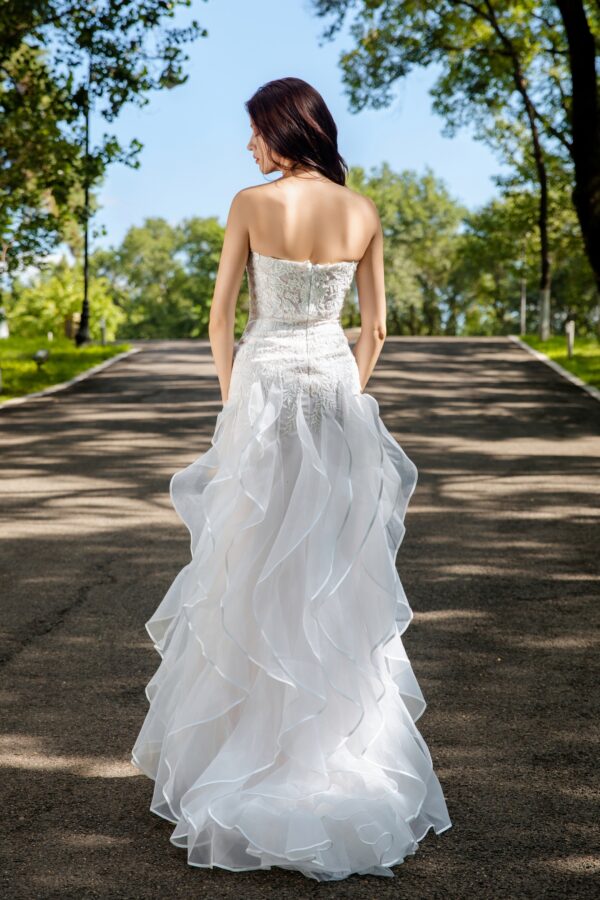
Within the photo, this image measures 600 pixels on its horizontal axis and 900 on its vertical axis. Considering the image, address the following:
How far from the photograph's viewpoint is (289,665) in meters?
3.71

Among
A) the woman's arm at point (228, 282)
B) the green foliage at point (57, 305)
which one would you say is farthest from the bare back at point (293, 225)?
the green foliage at point (57, 305)

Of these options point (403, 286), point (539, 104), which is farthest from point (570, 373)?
point (403, 286)

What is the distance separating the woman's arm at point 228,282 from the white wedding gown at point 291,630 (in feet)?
0.24

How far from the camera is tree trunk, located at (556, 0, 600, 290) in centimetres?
1642

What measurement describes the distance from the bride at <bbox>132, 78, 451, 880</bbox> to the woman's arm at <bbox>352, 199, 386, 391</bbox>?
2 centimetres

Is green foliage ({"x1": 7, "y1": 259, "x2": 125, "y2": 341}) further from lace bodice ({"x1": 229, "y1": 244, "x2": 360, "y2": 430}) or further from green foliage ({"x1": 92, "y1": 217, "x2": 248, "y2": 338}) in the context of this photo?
lace bodice ({"x1": 229, "y1": 244, "x2": 360, "y2": 430})

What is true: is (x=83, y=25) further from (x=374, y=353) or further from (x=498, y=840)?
(x=498, y=840)

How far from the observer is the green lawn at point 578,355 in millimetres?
21648

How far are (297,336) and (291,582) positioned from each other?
0.89 meters

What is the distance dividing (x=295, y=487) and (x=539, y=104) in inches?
1198

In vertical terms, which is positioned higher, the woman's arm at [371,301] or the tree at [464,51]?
the tree at [464,51]

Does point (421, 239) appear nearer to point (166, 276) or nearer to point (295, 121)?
point (166, 276)

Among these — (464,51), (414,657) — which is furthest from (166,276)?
(414,657)

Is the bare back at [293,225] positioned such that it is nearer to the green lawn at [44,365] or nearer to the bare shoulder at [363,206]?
the bare shoulder at [363,206]
